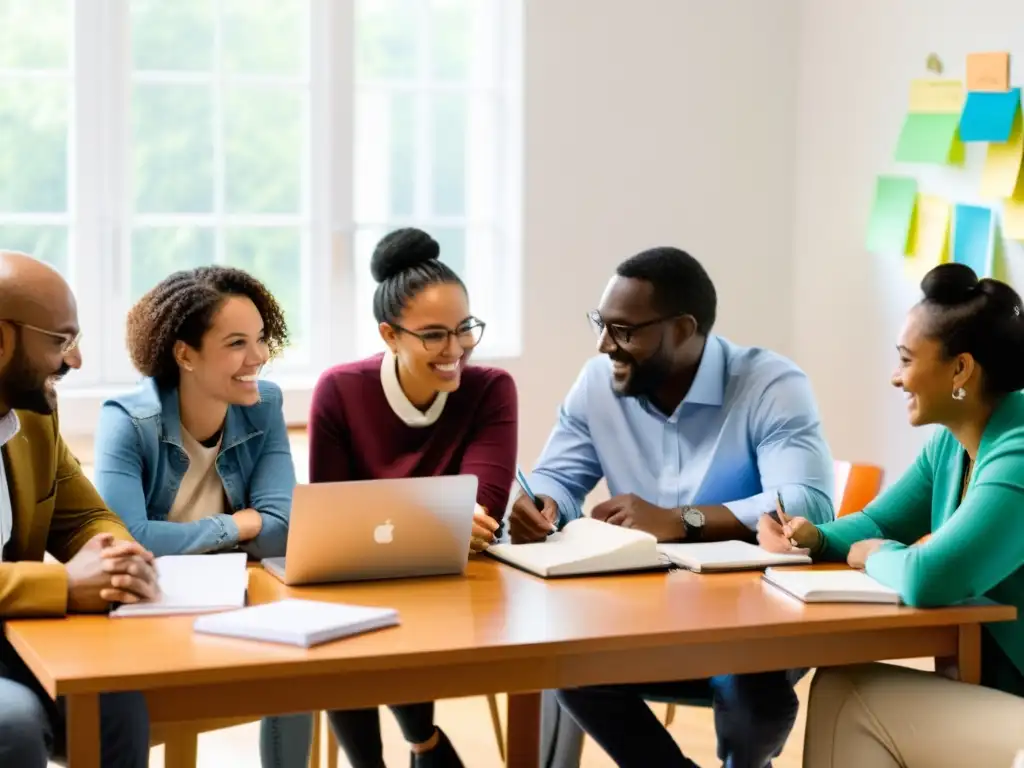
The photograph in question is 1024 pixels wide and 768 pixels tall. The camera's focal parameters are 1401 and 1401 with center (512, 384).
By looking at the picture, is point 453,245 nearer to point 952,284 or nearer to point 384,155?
point 384,155

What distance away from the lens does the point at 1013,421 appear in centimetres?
226

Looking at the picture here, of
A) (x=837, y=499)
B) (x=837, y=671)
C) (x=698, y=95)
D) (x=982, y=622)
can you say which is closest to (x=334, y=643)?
(x=837, y=671)

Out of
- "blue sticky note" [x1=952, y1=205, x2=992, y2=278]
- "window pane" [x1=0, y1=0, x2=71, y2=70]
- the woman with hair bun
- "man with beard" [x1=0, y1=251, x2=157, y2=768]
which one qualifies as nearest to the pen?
the woman with hair bun

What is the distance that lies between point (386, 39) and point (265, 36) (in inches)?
14.7

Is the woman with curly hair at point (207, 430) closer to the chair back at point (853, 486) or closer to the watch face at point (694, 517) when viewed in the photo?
the watch face at point (694, 517)

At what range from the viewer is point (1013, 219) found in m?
3.61

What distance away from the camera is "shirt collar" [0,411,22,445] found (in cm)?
221

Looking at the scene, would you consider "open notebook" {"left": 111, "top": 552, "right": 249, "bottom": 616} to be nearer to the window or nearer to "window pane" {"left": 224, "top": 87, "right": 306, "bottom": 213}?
the window

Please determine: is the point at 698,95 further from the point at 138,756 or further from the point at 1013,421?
the point at 138,756

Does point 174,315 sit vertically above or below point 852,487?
above

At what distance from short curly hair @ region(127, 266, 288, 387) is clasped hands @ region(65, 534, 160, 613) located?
1.97 ft

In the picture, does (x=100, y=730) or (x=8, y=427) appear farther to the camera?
(x=8, y=427)

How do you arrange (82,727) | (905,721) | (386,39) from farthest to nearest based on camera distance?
(386,39)
(905,721)
(82,727)

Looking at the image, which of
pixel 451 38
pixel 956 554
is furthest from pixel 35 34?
pixel 956 554
